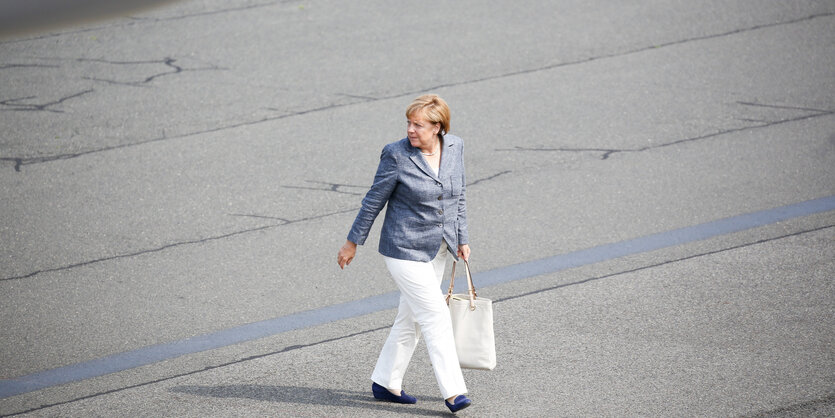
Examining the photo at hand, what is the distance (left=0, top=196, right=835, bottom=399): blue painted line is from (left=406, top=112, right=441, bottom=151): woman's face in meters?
1.99

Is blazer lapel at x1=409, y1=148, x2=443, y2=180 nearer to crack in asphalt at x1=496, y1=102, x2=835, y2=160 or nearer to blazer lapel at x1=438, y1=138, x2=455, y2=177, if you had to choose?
blazer lapel at x1=438, y1=138, x2=455, y2=177

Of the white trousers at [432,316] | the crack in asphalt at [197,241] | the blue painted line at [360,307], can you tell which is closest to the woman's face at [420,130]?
the white trousers at [432,316]

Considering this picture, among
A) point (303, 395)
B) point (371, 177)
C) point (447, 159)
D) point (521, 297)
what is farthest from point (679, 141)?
point (303, 395)

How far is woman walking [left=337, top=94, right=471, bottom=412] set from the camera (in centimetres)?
493

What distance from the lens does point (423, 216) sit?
502cm

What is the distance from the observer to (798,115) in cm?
962

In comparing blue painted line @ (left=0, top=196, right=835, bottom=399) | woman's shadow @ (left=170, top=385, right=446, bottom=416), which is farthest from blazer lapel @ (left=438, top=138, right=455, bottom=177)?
blue painted line @ (left=0, top=196, right=835, bottom=399)

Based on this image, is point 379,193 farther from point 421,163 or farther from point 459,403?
point 459,403

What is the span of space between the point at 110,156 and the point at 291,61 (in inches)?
121

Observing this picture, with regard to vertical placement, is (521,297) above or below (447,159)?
below

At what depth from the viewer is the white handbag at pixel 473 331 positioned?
16.6 ft

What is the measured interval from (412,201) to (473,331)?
0.86m

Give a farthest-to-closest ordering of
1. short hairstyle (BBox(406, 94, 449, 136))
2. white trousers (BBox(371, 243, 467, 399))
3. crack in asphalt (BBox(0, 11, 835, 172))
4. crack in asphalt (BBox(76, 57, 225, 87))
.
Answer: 1. crack in asphalt (BBox(76, 57, 225, 87))
2. crack in asphalt (BBox(0, 11, 835, 172))
3. white trousers (BBox(371, 243, 467, 399))
4. short hairstyle (BBox(406, 94, 449, 136))

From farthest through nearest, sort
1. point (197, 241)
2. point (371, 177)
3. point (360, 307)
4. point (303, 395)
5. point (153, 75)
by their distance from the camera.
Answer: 1. point (153, 75)
2. point (371, 177)
3. point (197, 241)
4. point (360, 307)
5. point (303, 395)
